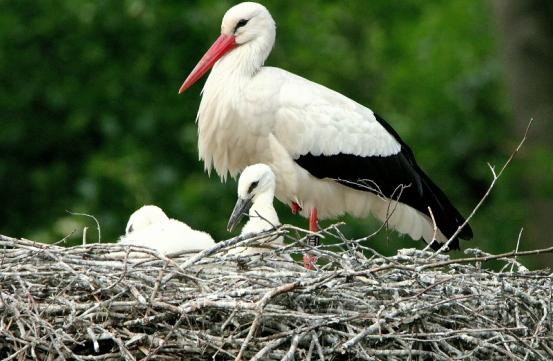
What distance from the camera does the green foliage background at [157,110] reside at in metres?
14.0

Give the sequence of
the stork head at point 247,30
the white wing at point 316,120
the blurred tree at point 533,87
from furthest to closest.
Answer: the blurred tree at point 533,87 < the stork head at point 247,30 < the white wing at point 316,120

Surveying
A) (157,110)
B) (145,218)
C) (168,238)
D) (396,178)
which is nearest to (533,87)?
(157,110)

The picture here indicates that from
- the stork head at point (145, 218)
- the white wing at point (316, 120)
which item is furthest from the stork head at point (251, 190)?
the white wing at point (316, 120)

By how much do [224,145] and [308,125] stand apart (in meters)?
0.50

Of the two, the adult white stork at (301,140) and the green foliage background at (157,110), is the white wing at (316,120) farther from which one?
the green foliage background at (157,110)

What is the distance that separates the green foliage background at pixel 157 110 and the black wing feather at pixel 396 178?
13.0 ft

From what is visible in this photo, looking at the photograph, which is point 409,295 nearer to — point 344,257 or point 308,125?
point 344,257

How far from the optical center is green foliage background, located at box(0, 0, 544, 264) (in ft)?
46.1

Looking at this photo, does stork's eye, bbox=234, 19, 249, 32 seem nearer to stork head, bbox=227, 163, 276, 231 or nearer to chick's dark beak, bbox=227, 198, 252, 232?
stork head, bbox=227, 163, 276, 231

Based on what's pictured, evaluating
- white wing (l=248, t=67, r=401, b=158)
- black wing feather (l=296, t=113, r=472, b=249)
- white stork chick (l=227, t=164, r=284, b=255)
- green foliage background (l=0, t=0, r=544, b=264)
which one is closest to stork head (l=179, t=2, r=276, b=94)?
white wing (l=248, t=67, r=401, b=158)

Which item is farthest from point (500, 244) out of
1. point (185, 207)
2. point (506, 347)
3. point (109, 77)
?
point (506, 347)

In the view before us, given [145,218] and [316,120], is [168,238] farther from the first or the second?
[316,120]

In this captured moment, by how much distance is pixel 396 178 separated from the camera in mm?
9422

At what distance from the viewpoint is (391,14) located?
20.4 m
